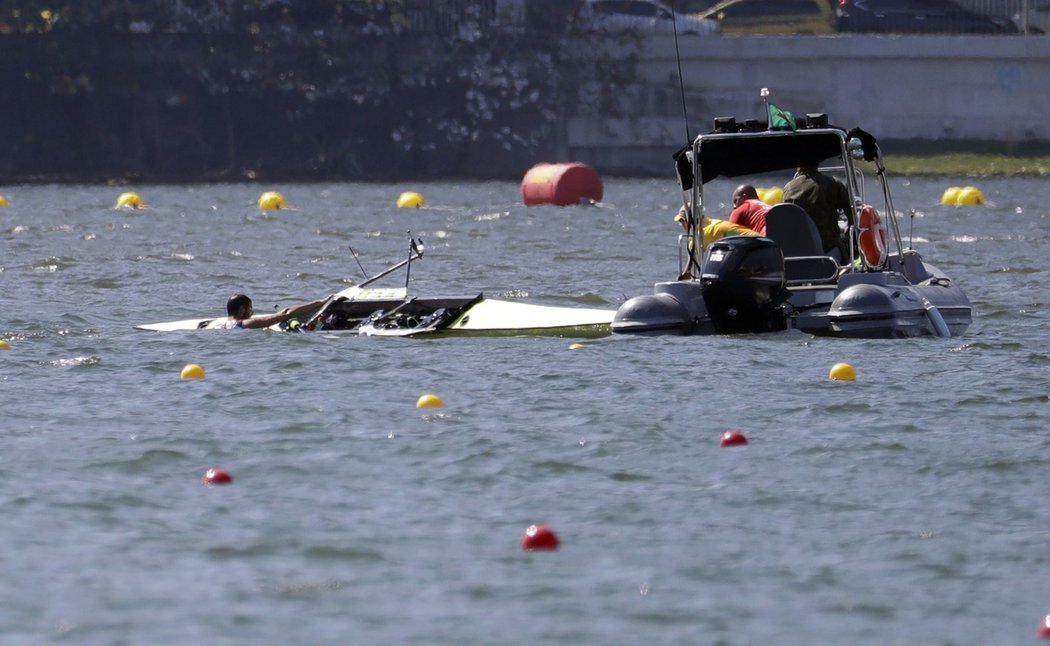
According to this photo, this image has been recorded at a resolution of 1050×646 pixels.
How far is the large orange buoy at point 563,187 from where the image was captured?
45156mm

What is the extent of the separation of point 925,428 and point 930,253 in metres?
17.4

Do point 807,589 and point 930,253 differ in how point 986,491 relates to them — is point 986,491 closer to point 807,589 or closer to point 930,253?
point 807,589

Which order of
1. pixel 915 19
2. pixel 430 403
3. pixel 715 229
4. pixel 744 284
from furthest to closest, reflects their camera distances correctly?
pixel 915 19 → pixel 715 229 → pixel 744 284 → pixel 430 403

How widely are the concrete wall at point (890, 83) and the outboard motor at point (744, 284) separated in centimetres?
3988

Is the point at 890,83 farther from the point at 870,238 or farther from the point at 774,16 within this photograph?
the point at 870,238

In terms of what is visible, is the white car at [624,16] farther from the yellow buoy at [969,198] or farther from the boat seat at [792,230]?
the boat seat at [792,230]

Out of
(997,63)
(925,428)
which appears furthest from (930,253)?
(997,63)

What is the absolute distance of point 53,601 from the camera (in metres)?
9.73

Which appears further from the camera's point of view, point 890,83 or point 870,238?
point 890,83

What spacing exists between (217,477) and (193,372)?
4680 mm

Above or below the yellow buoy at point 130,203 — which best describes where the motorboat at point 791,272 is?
above

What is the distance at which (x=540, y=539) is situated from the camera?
10.6 metres

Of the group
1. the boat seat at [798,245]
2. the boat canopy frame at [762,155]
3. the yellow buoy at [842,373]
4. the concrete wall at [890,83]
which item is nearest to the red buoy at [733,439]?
the yellow buoy at [842,373]

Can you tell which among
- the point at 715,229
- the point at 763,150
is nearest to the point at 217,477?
the point at 715,229
